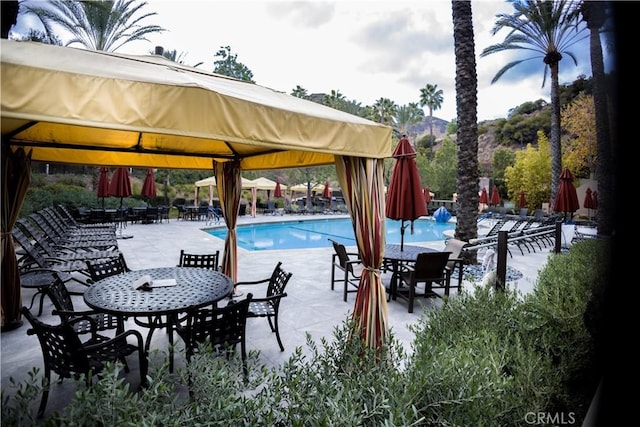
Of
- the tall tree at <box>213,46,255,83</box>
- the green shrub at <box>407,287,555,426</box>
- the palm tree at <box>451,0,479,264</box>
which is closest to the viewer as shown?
the green shrub at <box>407,287,555,426</box>

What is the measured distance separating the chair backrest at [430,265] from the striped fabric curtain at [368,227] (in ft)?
6.32

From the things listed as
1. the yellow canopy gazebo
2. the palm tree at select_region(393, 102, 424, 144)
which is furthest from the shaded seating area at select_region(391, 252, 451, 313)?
the palm tree at select_region(393, 102, 424, 144)

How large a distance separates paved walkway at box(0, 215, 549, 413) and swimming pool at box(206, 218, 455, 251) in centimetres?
313

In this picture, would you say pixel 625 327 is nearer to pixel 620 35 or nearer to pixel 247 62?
pixel 620 35

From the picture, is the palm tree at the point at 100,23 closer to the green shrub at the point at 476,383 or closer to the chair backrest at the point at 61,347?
the chair backrest at the point at 61,347

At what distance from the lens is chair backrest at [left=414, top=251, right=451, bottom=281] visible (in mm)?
5175

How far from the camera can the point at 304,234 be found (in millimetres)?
16625

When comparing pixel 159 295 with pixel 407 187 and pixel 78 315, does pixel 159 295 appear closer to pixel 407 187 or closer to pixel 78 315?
pixel 78 315

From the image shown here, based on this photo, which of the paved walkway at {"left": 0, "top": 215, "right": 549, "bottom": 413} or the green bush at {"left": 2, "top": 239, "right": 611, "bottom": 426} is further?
the paved walkway at {"left": 0, "top": 215, "right": 549, "bottom": 413}

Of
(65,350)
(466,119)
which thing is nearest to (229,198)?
(65,350)

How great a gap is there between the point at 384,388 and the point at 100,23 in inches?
772

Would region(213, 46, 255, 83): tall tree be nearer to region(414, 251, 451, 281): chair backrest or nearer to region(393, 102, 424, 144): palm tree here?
region(393, 102, 424, 144): palm tree

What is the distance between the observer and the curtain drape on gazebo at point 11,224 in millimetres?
4078

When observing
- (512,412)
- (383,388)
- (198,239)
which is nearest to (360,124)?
(383,388)
